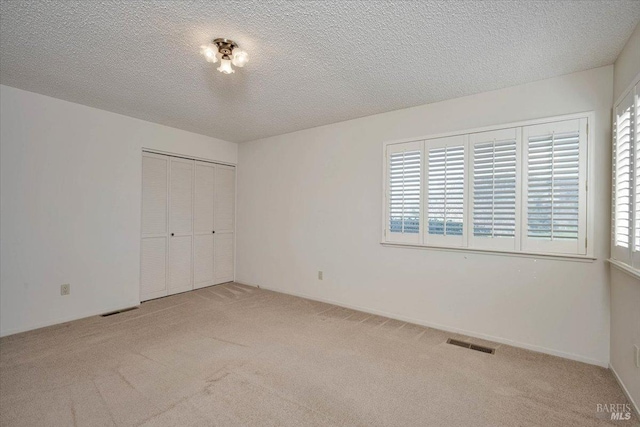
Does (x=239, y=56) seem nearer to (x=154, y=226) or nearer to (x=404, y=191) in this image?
(x=404, y=191)

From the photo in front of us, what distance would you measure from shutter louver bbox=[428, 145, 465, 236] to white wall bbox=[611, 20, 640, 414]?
121cm

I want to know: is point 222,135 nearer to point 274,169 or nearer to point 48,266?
point 274,169

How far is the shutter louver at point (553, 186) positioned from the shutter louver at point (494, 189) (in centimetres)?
14

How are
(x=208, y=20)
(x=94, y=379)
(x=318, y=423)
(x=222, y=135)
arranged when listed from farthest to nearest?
1. (x=222, y=135)
2. (x=94, y=379)
3. (x=208, y=20)
4. (x=318, y=423)

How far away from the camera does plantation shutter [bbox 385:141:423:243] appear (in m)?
3.43

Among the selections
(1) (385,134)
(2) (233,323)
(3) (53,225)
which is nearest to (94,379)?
(2) (233,323)

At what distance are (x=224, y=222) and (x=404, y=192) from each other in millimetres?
3121

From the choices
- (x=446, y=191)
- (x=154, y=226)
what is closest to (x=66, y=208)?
(x=154, y=226)

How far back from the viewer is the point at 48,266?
3.28 meters

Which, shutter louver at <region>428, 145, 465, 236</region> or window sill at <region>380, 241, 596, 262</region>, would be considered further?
shutter louver at <region>428, 145, 465, 236</region>

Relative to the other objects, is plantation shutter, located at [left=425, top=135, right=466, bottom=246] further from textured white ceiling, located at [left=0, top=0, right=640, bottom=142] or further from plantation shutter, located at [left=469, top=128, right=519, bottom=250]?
textured white ceiling, located at [left=0, top=0, right=640, bottom=142]

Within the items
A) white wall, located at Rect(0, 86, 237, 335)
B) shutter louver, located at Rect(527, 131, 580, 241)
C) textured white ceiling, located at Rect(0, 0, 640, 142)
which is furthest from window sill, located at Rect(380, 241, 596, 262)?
white wall, located at Rect(0, 86, 237, 335)

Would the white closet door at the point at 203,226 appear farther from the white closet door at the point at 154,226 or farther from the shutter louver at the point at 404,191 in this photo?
the shutter louver at the point at 404,191

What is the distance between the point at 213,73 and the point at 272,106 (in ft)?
2.96
